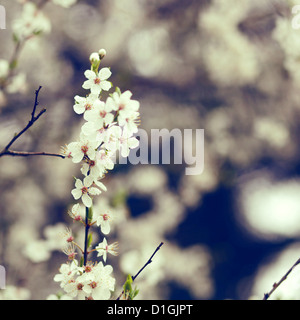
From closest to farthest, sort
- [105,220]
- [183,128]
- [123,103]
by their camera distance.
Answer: [123,103], [105,220], [183,128]

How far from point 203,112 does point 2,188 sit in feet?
7.28

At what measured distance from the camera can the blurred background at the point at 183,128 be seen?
359cm

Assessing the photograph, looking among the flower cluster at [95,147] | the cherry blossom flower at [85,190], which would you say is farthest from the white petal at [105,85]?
the cherry blossom flower at [85,190]

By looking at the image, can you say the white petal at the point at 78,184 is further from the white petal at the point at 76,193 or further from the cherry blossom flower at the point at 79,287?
the cherry blossom flower at the point at 79,287

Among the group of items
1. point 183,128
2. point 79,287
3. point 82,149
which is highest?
point 183,128

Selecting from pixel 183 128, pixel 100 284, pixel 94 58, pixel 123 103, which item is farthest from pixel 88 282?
pixel 183 128

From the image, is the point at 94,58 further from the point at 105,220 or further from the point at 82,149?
the point at 105,220

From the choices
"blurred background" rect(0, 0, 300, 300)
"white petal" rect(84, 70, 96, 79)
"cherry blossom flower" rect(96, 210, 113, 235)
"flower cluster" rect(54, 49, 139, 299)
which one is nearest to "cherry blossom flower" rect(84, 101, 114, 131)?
"flower cluster" rect(54, 49, 139, 299)

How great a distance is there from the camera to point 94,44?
383 centimetres

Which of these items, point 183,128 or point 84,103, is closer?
point 84,103

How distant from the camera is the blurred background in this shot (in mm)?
3592

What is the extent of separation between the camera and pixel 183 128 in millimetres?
3938

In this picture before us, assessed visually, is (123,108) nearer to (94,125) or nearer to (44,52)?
(94,125)

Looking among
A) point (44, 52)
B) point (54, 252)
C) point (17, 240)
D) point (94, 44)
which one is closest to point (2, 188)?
point (17, 240)
